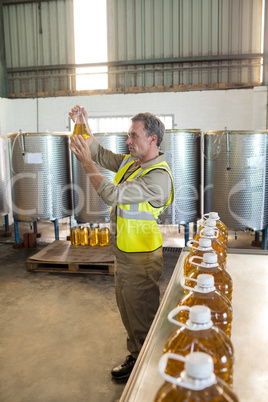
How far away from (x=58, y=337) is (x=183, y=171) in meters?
3.21

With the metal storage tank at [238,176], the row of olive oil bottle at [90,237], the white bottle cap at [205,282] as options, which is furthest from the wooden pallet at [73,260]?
the white bottle cap at [205,282]

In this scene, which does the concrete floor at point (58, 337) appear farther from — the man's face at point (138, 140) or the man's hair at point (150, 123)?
the man's hair at point (150, 123)

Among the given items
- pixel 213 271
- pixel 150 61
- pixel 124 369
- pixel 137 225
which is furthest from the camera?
pixel 150 61

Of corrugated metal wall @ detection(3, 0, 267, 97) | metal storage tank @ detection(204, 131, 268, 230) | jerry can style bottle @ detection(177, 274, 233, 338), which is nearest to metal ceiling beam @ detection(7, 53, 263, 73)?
corrugated metal wall @ detection(3, 0, 267, 97)

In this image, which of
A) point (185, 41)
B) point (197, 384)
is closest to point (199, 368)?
point (197, 384)

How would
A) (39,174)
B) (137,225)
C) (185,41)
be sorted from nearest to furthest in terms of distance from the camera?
(137,225)
(39,174)
(185,41)

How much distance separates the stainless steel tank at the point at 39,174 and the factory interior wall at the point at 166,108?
2.19 metres

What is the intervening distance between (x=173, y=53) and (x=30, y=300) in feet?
23.5

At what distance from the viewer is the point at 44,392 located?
2.74 meters

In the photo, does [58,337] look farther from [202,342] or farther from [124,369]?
[202,342]

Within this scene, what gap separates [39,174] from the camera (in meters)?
6.06

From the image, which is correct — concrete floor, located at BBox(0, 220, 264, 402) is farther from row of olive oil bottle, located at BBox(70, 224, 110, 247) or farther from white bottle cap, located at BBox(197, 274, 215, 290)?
white bottle cap, located at BBox(197, 274, 215, 290)

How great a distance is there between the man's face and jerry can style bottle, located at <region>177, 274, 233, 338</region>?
54.7 inches

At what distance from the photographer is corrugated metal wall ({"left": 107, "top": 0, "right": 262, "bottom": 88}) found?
344 inches
